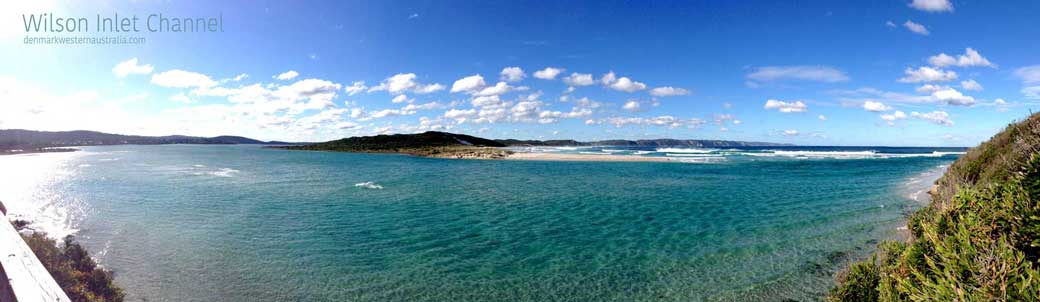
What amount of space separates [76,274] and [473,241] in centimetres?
1095

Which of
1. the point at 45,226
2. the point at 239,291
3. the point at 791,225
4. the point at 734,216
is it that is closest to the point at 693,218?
the point at 734,216

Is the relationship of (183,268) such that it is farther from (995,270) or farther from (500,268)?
→ (995,270)

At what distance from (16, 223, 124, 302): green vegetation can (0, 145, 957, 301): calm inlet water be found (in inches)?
29.1

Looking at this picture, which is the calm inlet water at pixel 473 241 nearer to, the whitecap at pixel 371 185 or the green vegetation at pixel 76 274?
the green vegetation at pixel 76 274

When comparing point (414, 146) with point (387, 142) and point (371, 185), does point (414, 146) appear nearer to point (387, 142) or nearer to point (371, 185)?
point (387, 142)

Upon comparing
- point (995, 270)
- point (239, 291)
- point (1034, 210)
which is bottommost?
point (239, 291)

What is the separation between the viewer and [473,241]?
16188 millimetres

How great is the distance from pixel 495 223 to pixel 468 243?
382 centimetres

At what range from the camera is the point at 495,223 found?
19.6 meters

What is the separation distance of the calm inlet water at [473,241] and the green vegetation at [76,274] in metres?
0.74

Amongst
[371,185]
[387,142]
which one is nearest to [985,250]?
[371,185]

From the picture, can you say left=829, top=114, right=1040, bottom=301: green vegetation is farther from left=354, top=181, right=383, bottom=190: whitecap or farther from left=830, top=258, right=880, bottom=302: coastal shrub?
left=354, top=181, right=383, bottom=190: whitecap

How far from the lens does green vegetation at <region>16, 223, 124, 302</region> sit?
379 inches

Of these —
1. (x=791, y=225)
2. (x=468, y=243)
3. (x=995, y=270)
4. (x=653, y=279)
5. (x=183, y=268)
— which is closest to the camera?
(x=995, y=270)
